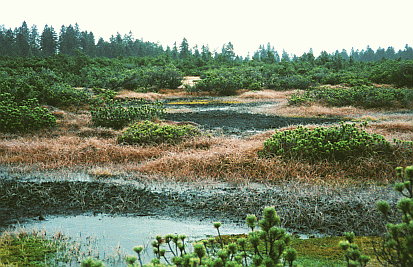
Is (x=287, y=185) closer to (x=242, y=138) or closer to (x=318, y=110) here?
(x=242, y=138)

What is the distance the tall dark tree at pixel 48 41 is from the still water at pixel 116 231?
72084 millimetres

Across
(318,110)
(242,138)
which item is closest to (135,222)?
(242,138)

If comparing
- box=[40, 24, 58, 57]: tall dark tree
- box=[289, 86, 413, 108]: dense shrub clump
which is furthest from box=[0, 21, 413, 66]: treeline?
box=[289, 86, 413, 108]: dense shrub clump

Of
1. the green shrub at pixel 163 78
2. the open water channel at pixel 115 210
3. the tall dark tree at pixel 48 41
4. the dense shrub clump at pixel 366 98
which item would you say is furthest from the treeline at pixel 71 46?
the open water channel at pixel 115 210

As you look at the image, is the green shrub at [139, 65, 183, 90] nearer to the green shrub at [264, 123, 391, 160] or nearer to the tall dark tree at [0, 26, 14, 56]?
the green shrub at [264, 123, 391, 160]

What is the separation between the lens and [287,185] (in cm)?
633

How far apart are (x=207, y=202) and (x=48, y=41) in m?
74.4

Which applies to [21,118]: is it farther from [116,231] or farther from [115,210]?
[116,231]

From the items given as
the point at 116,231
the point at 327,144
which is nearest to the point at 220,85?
the point at 327,144

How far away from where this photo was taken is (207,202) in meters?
5.65

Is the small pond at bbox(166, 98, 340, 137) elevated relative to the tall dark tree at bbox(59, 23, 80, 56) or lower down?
lower down

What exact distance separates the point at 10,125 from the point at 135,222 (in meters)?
8.16

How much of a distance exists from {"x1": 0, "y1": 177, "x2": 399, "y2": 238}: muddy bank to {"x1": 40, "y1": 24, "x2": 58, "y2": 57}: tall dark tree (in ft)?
232

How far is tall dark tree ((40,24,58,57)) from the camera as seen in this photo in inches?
2734
